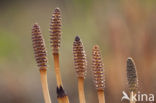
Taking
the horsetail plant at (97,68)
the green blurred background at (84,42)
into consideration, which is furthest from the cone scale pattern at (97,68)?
the green blurred background at (84,42)

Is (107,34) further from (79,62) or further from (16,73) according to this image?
(79,62)

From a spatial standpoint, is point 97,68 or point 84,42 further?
point 84,42

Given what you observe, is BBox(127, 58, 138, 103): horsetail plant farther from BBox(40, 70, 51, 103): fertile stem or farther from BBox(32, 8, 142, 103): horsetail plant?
BBox(40, 70, 51, 103): fertile stem

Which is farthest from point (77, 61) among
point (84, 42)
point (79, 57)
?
point (84, 42)

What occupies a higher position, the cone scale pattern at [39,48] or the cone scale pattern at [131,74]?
the cone scale pattern at [39,48]

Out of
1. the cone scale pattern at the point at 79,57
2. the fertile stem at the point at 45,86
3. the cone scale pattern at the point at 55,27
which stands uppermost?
the cone scale pattern at the point at 55,27

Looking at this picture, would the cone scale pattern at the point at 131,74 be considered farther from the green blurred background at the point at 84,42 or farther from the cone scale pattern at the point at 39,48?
the green blurred background at the point at 84,42

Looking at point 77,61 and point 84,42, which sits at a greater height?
point 84,42

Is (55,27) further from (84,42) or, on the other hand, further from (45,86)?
(84,42)

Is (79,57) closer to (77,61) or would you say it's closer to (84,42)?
(77,61)
